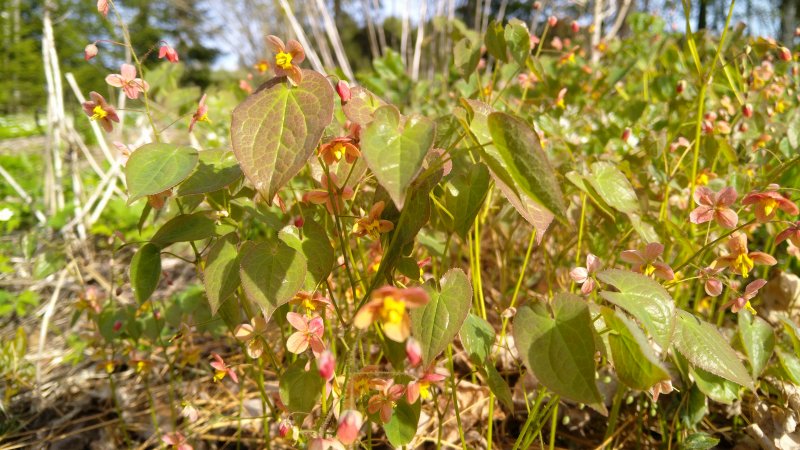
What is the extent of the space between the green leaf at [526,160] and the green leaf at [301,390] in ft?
1.29

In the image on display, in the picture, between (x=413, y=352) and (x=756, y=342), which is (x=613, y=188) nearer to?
(x=756, y=342)

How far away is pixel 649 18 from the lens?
2.12 metres

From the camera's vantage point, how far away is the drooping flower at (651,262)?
0.64 m

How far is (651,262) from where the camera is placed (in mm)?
660

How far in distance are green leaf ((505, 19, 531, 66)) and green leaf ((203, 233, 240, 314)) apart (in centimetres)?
62

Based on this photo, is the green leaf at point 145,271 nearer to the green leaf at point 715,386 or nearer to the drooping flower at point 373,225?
the drooping flower at point 373,225

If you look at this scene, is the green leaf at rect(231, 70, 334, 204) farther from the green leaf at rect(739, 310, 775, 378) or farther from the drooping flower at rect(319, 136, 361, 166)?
the green leaf at rect(739, 310, 775, 378)

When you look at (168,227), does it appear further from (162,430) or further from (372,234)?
(162,430)

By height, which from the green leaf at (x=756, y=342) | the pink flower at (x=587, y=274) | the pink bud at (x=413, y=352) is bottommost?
the green leaf at (x=756, y=342)

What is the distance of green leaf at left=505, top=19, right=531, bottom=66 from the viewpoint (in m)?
0.93

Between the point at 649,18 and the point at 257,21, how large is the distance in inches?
149

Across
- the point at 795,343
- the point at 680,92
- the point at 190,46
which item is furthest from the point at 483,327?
the point at 190,46

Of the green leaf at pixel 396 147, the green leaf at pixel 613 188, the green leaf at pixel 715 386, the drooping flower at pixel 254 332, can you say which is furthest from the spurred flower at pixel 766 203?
the drooping flower at pixel 254 332

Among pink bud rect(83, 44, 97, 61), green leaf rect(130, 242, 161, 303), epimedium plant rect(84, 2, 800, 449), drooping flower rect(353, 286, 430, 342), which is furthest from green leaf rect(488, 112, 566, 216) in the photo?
pink bud rect(83, 44, 97, 61)
